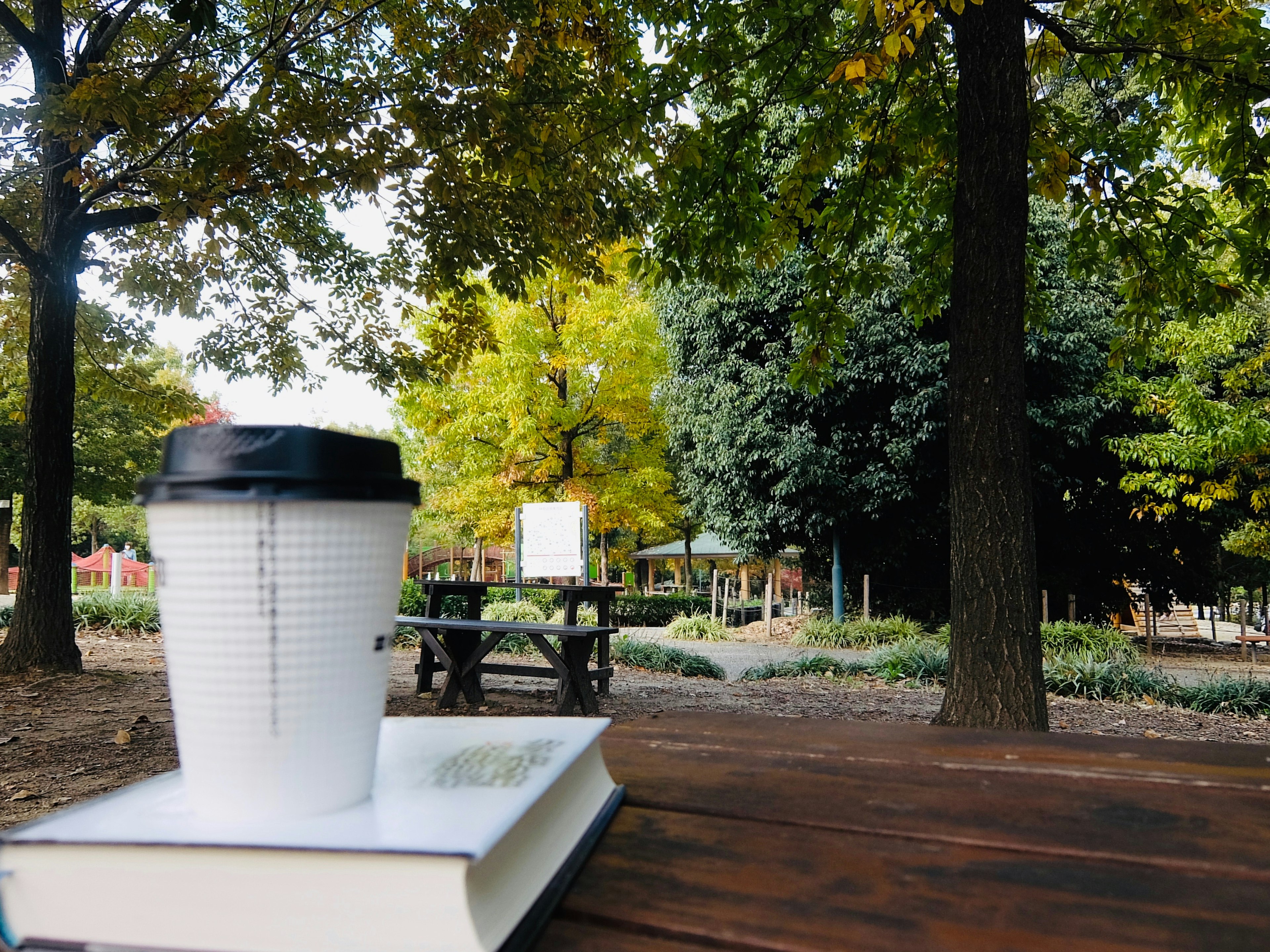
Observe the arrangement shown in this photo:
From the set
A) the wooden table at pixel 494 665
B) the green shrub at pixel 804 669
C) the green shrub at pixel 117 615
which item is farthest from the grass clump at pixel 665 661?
the green shrub at pixel 117 615

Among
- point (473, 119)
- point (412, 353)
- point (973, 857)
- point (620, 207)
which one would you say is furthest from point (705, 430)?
point (973, 857)

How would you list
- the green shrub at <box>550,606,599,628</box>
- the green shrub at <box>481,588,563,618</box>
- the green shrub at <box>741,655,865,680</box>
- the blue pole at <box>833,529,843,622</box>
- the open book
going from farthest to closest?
1. the blue pole at <box>833,529,843,622</box>
2. the green shrub at <box>481,588,563,618</box>
3. the green shrub at <box>550,606,599,628</box>
4. the green shrub at <box>741,655,865,680</box>
5. the open book

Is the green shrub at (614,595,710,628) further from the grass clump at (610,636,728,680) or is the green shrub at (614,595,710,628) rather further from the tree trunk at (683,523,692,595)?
the grass clump at (610,636,728,680)

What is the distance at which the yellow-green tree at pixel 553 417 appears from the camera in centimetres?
1582

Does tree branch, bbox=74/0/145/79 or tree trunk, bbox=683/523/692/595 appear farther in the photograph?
tree trunk, bbox=683/523/692/595

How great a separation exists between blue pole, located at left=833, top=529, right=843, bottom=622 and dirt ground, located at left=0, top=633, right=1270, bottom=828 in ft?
19.1

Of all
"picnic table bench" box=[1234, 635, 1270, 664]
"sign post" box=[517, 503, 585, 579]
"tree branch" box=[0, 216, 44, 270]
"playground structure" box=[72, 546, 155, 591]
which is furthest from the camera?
"playground structure" box=[72, 546, 155, 591]

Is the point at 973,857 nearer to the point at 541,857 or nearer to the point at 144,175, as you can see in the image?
the point at 541,857

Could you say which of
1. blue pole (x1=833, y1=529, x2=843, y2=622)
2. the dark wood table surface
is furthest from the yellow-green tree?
the dark wood table surface

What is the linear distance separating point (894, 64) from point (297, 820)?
6.14 m

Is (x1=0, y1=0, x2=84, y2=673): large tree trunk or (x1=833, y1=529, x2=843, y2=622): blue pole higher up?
(x1=0, y1=0, x2=84, y2=673): large tree trunk

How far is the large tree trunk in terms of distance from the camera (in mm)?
6918

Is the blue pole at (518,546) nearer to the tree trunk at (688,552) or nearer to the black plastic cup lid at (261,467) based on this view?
the black plastic cup lid at (261,467)

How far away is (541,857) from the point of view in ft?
1.85
